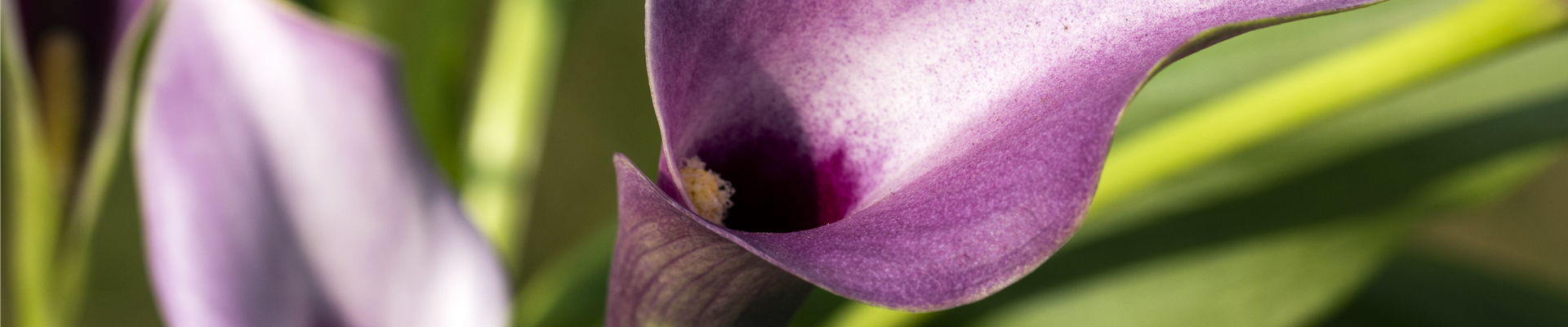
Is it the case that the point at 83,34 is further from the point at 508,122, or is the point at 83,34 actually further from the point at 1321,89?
the point at 1321,89

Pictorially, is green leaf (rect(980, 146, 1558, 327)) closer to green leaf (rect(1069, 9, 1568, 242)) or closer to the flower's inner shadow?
green leaf (rect(1069, 9, 1568, 242))

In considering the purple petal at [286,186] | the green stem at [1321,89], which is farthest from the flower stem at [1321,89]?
the purple petal at [286,186]

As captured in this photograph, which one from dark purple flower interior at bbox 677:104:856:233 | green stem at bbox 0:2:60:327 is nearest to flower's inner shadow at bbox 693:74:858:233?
dark purple flower interior at bbox 677:104:856:233

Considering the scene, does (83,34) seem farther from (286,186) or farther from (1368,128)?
(1368,128)

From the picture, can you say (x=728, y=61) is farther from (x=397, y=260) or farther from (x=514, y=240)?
(x=514, y=240)

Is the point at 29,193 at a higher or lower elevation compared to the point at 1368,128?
lower

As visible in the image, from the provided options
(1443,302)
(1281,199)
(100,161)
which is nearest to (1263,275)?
(1281,199)

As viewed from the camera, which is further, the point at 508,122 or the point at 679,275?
the point at 508,122
